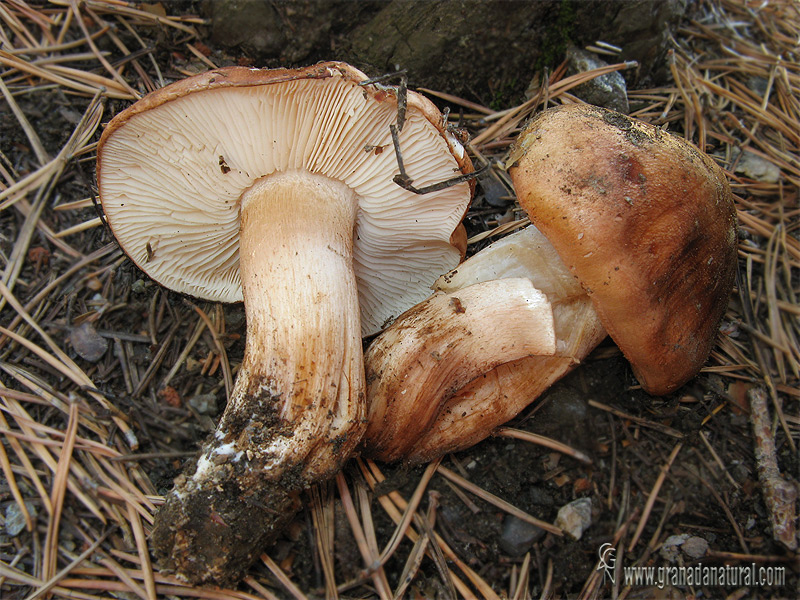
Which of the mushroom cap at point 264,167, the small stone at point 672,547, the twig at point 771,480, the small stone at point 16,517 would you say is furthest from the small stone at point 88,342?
the twig at point 771,480

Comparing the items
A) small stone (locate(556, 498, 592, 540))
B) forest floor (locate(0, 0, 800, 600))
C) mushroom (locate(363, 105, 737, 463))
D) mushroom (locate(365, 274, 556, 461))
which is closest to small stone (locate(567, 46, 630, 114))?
forest floor (locate(0, 0, 800, 600))

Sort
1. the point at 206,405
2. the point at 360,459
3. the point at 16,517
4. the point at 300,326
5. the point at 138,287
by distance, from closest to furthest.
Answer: the point at 300,326, the point at 16,517, the point at 360,459, the point at 206,405, the point at 138,287

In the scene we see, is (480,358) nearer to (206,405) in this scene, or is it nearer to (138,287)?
(206,405)

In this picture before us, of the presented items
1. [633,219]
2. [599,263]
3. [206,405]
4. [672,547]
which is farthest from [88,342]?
[672,547]

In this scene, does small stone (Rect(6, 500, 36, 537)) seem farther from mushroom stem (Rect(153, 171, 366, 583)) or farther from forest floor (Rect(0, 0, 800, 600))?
mushroom stem (Rect(153, 171, 366, 583))

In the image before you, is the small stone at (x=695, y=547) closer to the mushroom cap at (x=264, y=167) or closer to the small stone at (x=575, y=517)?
the small stone at (x=575, y=517)
